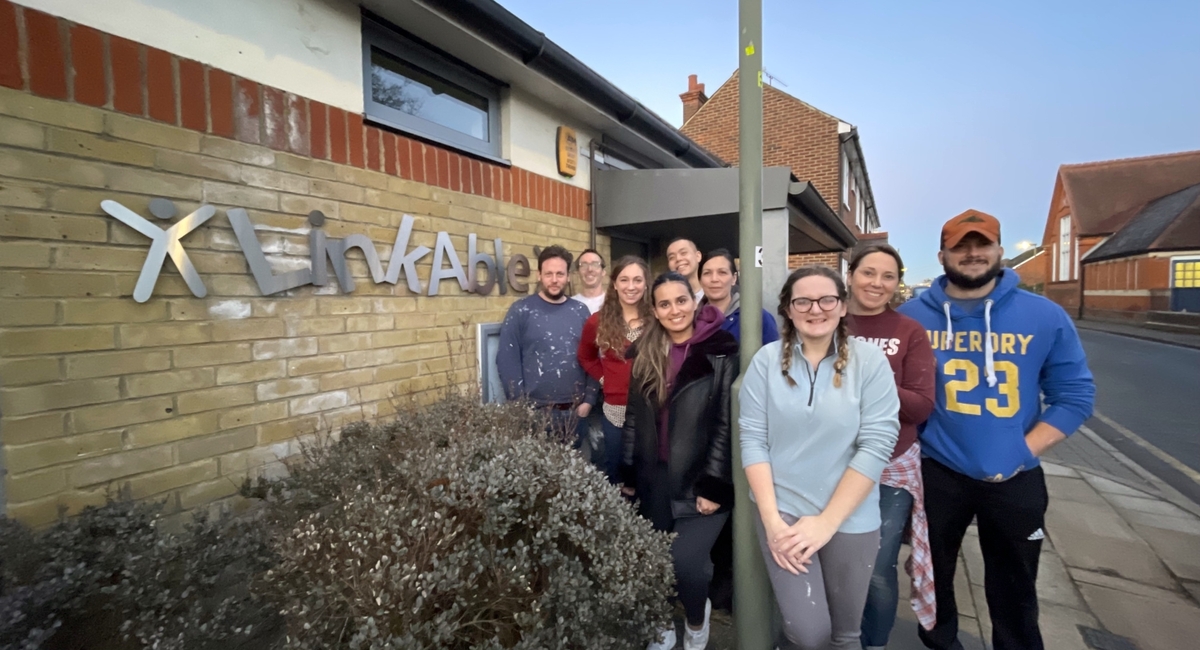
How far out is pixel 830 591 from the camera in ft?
6.17

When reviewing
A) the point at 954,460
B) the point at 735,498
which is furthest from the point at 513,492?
the point at 954,460

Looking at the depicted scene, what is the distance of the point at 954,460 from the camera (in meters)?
2.12

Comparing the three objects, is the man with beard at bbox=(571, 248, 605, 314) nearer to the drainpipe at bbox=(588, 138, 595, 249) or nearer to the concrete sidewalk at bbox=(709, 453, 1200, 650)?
the drainpipe at bbox=(588, 138, 595, 249)

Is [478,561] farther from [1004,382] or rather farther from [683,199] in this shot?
[683,199]

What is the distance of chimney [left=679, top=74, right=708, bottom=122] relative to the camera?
18.8 m

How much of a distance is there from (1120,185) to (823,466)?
49.1 metres

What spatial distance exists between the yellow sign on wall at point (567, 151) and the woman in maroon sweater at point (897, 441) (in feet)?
11.7

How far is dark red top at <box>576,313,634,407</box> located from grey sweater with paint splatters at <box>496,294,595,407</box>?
270 mm

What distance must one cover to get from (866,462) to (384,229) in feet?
10.1

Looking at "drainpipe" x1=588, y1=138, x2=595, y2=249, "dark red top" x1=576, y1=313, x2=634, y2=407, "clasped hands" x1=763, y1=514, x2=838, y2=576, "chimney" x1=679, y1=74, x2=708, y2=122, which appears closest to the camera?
"clasped hands" x1=763, y1=514, x2=838, y2=576

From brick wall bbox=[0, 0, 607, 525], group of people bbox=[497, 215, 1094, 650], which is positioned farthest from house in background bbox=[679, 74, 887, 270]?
brick wall bbox=[0, 0, 607, 525]

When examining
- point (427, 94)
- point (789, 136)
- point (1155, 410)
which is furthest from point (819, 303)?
point (789, 136)

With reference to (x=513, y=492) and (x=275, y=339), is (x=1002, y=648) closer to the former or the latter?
(x=513, y=492)

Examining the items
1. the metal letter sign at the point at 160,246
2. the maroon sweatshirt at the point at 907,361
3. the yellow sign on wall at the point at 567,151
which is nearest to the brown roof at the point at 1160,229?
the yellow sign on wall at the point at 567,151
